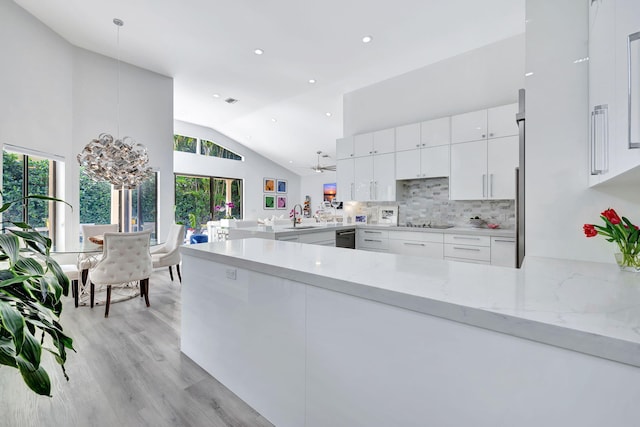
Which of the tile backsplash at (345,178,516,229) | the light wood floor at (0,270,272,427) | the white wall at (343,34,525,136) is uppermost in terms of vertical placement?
the white wall at (343,34,525,136)

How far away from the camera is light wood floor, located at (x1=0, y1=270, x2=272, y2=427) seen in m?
1.63

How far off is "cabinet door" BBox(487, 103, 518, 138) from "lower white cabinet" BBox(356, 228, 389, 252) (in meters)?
1.89

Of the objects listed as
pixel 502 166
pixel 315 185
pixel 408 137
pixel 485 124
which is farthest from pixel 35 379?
pixel 315 185

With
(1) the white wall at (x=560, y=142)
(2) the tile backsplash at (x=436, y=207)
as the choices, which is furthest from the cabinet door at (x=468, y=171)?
(1) the white wall at (x=560, y=142)

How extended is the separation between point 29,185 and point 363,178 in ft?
15.4

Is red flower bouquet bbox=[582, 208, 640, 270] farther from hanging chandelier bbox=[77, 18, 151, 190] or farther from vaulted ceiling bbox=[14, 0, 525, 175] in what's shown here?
hanging chandelier bbox=[77, 18, 151, 190]

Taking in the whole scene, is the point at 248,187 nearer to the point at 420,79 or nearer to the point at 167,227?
the point at 167,227

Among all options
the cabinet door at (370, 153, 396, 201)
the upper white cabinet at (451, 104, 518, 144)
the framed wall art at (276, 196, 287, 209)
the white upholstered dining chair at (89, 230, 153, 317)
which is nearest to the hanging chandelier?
the white upholstered dining chair at (89, 230, 153, 317)

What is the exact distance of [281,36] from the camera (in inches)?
156

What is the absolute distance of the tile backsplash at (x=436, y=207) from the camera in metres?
3.94

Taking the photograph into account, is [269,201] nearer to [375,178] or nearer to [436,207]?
[375,178]

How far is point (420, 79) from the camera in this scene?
4688 millimetres

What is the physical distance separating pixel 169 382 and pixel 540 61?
3042mm

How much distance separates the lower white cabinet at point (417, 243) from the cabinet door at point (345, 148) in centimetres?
169
